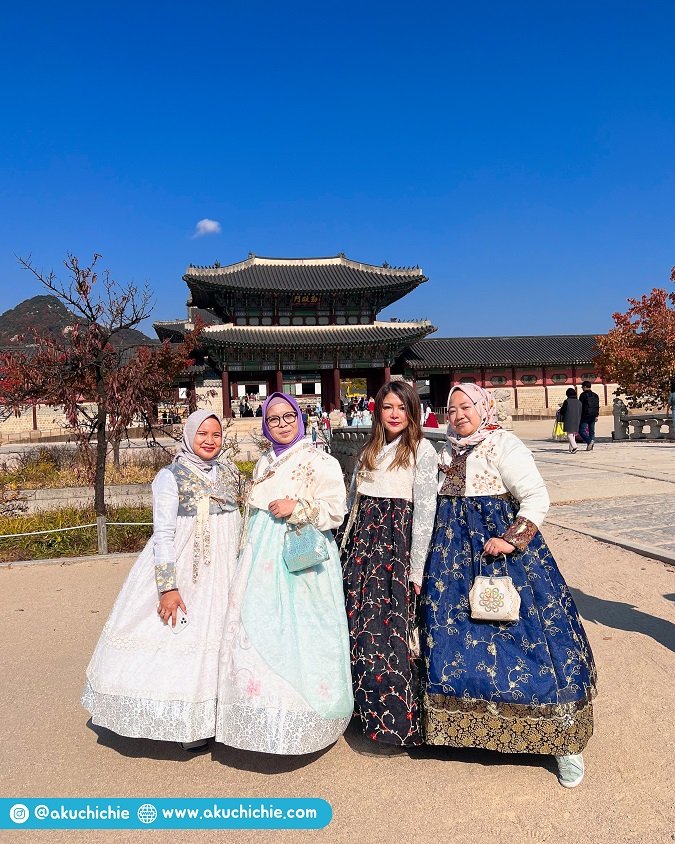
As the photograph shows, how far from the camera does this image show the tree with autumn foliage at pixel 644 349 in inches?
636

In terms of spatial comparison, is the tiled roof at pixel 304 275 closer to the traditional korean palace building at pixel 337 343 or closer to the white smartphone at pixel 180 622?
the traditional korean palace building at pixel 337 343

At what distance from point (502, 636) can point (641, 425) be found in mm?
16686

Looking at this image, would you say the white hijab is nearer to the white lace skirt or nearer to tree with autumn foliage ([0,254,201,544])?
the white lace skirt

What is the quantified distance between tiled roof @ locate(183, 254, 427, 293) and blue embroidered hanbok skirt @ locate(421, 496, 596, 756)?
29385 mm

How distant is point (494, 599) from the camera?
2516 mm

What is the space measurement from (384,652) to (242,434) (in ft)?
79.3

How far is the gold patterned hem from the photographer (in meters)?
2.47

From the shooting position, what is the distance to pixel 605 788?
244 centimetres

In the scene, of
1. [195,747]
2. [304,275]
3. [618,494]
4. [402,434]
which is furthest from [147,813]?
[304,275]

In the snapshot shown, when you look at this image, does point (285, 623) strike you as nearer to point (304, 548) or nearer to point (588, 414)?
point (304, 548)

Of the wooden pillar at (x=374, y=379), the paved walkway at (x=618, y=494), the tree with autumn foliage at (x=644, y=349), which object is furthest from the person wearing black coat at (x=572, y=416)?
the wooden pillar at (x=374, y=379)

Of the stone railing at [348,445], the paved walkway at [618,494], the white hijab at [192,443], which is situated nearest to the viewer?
the white hijab at [192,443]

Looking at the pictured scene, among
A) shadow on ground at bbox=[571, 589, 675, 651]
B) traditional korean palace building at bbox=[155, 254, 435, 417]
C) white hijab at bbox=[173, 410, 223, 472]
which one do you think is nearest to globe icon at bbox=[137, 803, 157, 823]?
white hijab at bbox=[173, 410, 223, 472]

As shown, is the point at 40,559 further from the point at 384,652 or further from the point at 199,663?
the point at 384,652
